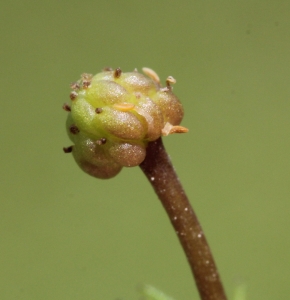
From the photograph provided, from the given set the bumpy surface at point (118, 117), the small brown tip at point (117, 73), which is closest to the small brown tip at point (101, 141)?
the bumpy surface at point (118, 117)

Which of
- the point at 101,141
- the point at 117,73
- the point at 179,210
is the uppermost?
the point at 117,73

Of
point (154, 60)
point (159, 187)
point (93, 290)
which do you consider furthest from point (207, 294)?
point (154, 60)

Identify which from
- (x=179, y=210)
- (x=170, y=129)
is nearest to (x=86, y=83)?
(x=170, y=129)

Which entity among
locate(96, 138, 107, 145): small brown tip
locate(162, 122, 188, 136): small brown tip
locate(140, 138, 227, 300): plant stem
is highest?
locate(162, 122, 188, 136): small brown tip

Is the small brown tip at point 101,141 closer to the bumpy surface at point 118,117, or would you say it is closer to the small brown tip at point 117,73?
the bumpy surface at point 118,117

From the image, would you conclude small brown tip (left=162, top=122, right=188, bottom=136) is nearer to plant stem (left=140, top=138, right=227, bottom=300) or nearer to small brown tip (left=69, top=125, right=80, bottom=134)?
plant stem (left=140, top=138, right=227, bottom=300)

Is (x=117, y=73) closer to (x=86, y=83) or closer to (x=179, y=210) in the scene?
(x=86, y=83)

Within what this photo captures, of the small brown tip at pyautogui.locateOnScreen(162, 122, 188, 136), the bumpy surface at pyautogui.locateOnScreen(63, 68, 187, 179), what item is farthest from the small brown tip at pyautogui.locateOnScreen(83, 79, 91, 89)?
the small brown tip at pyautogui.locateOnScreen(162, 122, 188, 136)
